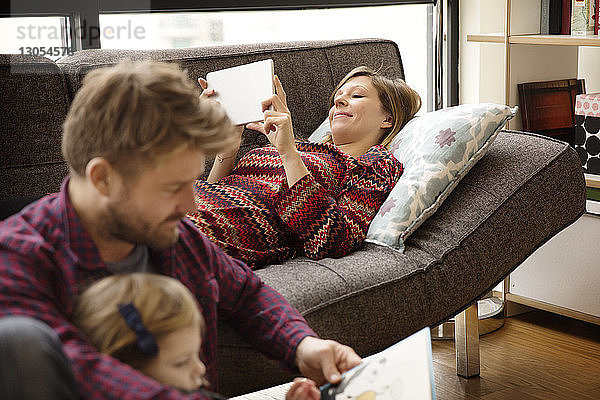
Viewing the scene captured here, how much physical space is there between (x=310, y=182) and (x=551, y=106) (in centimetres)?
120

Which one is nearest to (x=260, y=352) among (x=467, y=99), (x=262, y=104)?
(x=262, y=104)

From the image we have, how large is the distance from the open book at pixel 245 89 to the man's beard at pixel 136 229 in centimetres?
82

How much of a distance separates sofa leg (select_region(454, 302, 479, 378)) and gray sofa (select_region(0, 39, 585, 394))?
325 millimetres

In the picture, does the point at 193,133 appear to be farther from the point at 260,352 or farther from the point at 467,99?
the point at 467,99

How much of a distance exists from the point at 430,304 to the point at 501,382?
1.81 ft

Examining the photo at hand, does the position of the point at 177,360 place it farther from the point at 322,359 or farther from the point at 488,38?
the point at 488,38

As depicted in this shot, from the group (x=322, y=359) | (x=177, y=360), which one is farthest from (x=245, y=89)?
(x=177, y=360)

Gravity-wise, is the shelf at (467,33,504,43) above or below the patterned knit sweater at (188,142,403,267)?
above

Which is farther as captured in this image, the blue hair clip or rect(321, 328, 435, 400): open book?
rect(321, 328, 435, 400): open book

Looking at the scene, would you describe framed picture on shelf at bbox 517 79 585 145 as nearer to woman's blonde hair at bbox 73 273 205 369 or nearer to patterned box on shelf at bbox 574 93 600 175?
patterned box on shelf at bbox 574 93 600 175

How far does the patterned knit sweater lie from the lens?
1.73 metres

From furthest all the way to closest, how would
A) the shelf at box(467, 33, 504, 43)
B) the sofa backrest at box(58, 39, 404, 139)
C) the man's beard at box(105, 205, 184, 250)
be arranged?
the shelf at box(467, 33, 504, 43)
the sofa backrest at box(58, 39, 404, 139)
the man's beard at box(105, 205, 184, 250)

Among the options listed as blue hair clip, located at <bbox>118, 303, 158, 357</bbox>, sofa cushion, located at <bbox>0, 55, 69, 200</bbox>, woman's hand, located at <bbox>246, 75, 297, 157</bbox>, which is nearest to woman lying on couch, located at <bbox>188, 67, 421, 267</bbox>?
woman's hand, located at <bbox>246, 75, 297, 157</bbox>

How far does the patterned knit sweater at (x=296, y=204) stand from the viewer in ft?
5.69
